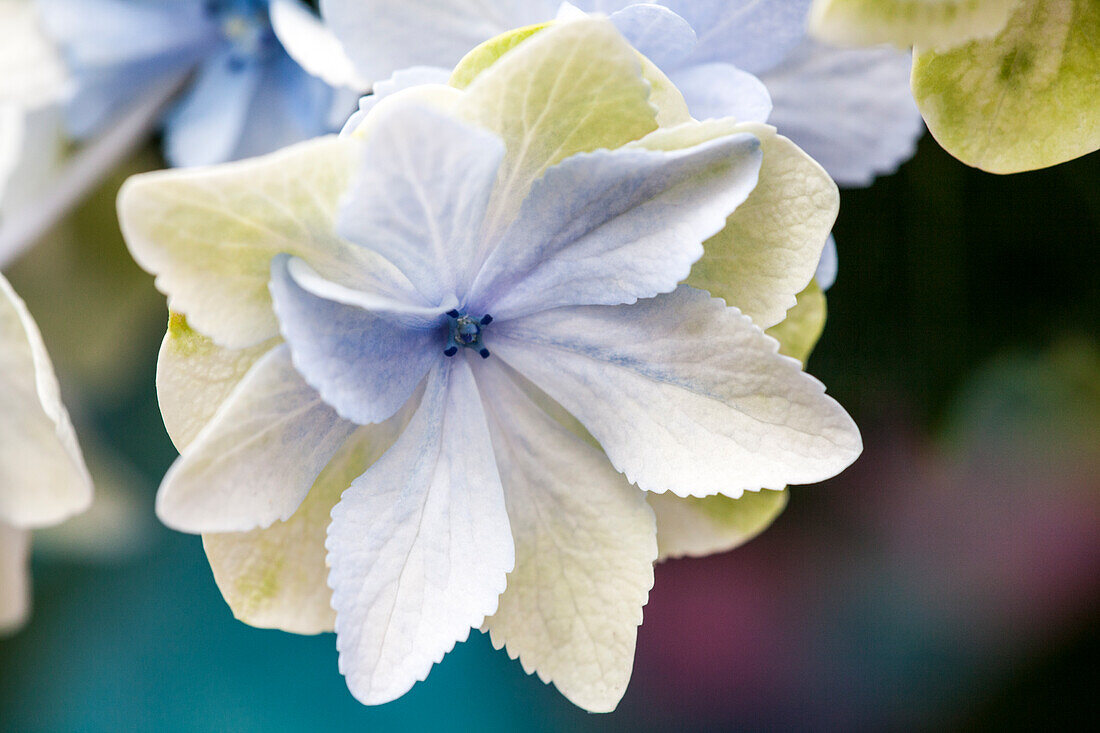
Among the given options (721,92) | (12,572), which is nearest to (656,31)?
(721,92)

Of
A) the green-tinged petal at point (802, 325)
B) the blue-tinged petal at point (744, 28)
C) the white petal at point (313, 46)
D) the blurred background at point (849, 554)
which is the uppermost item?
the blue-tinged petal at point (744, 28)

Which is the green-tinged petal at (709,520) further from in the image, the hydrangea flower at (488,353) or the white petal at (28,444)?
the white petal at (28,444)

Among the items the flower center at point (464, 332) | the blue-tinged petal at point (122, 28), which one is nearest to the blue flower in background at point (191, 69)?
the blue-tinged petal at point (122, 28)

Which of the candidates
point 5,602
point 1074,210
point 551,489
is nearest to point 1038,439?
point 1074,210

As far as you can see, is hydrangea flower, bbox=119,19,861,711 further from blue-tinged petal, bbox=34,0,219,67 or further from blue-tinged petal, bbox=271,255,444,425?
blue-tinged petal, bbox=34,0,219,67

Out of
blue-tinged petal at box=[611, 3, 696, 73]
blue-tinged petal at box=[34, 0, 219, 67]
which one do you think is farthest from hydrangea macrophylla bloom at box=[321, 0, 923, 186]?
blue-tinged petal at box=[34, 0, 219, 67]

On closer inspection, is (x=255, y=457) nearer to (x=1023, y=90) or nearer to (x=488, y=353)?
(x=488, y=353)

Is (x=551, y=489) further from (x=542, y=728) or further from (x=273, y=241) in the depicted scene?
(x=542, y=728)
